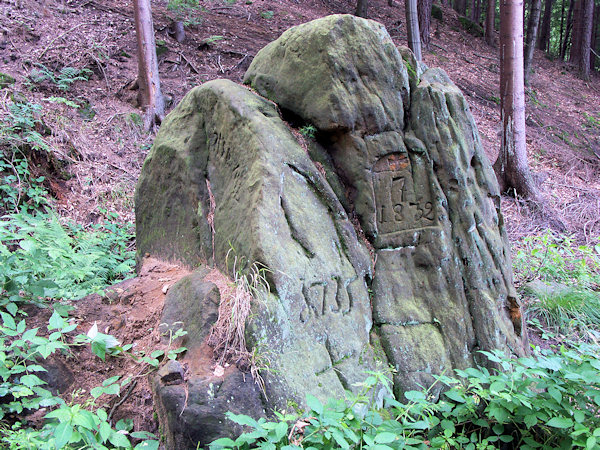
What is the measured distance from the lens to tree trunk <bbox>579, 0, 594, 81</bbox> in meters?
16.9

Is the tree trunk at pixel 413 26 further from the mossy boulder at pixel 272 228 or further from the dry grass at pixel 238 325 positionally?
the dry grass at pixel 238 325

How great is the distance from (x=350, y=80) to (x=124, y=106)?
6.35 metres

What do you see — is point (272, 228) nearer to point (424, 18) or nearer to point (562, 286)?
point (562, 286)

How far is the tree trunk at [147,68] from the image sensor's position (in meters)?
8.20

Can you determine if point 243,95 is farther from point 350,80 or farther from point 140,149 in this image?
point 140,149

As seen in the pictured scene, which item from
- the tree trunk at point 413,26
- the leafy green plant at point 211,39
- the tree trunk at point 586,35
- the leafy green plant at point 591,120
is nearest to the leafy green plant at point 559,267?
the tree trunk at point 413,26

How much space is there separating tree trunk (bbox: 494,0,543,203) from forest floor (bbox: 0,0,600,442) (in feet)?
1.32

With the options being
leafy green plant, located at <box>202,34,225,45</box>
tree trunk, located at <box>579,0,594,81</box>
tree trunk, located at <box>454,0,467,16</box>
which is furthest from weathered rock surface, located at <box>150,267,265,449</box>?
tree trunk, located at <box>454,0,467,16</box>

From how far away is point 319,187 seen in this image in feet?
A: 11.7

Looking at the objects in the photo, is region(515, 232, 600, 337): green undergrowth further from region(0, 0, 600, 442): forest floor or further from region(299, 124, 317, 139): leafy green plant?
region(299, 124, 317, 139): leafy green plant

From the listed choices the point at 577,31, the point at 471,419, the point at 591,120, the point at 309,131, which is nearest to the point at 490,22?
the point at 577,31

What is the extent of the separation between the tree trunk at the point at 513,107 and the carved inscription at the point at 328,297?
5.62 metres

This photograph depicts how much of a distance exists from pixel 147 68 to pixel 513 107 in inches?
271

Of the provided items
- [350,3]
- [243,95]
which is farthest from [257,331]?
[350,3]
